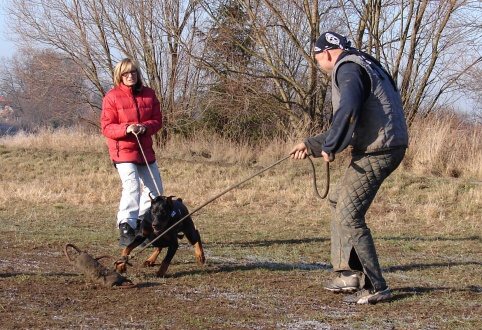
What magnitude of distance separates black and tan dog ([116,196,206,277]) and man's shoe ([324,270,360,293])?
1.58 m

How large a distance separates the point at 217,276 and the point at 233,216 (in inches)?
191

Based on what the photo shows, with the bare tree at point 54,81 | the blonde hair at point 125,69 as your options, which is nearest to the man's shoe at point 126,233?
the blonde hair at point 125,69

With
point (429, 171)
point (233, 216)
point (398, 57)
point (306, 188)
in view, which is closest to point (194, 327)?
point (233, 216)

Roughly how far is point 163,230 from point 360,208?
201 cm

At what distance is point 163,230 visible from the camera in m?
5.98

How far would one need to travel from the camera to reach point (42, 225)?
9289 millimetres

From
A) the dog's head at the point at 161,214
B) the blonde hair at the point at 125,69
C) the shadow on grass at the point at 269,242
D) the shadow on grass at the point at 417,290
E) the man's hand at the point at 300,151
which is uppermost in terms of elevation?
the blonde hair at the point at 125,69

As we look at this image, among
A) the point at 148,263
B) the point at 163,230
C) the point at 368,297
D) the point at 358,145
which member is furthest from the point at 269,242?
the point at 358,145

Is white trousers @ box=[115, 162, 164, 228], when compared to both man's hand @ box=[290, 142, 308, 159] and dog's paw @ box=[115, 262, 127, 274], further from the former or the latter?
man's hand @ box=[290, 142, 308, 159]

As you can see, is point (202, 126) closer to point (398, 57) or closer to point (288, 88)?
point (288, 88)

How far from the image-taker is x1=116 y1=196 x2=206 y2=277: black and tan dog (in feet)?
19.3

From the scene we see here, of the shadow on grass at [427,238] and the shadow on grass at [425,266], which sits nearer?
the shadow on grass at [425,266]

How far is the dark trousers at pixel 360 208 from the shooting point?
15.5 feet

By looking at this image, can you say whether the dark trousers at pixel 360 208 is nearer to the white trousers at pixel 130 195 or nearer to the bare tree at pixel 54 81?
the white trousers at pixel 130 195
